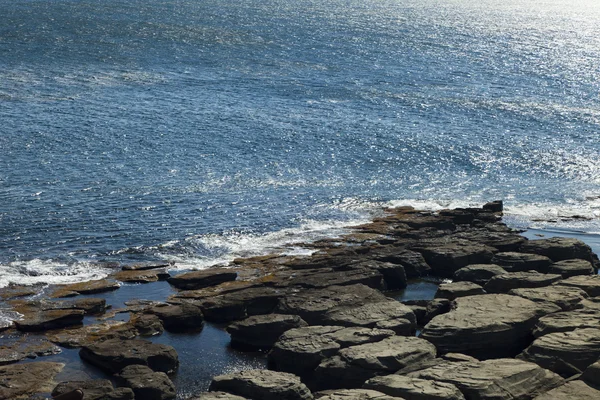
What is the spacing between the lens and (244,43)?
112625 mm

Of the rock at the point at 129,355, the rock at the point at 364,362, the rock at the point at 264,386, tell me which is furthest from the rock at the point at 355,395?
the rock at the point at 129,355

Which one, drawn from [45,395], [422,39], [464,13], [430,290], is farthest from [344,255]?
[464,13]

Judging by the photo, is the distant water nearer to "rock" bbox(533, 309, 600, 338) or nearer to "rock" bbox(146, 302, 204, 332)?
"rock" bbox(146, 302, 204, 332)

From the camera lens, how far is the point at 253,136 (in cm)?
6525

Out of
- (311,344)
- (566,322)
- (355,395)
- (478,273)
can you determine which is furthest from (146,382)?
(478,273)

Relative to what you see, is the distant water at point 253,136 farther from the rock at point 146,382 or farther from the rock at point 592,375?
the rock at point 592,375

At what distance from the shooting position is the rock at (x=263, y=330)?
29625mm

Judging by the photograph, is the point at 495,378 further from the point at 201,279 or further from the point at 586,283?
the point at 201,279

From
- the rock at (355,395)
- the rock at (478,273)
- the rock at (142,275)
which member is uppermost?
the rock at (355,395)

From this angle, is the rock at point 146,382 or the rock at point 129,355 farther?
the rock at point 129,355

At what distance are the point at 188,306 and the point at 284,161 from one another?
27863 mm

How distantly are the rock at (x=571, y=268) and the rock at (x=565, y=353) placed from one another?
9.04 metres

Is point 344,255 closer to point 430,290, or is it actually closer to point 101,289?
point 430,290

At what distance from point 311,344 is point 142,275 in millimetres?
12777
